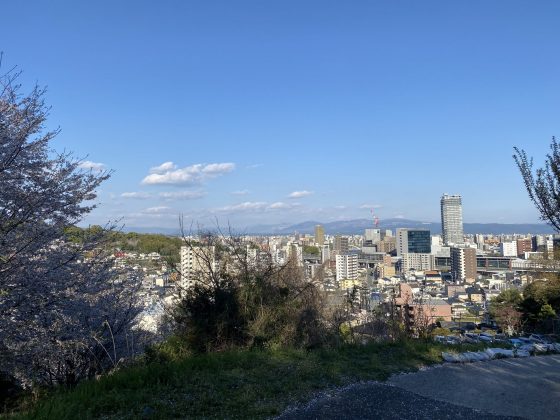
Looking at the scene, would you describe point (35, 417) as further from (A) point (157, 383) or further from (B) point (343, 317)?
(B) point (343, 317)

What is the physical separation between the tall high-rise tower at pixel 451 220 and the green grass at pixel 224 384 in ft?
250

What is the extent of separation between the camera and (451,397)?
210 inches

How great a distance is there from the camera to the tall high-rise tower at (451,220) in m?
79.6

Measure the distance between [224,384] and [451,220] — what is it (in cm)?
8456

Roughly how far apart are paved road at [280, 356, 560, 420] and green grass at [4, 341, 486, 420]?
1.19 ft

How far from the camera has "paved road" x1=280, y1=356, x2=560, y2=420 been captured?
460 cm

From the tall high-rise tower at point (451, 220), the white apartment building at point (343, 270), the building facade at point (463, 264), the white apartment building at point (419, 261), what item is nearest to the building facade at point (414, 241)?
the white apartment building at point (419, 261)

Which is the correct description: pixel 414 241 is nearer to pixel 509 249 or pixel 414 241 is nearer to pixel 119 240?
pixel 509 249

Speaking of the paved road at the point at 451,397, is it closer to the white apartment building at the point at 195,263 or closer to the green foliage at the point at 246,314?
the green foliage at the point at 246,314

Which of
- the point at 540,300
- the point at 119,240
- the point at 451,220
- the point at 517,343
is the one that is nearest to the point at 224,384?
the point at 517,343

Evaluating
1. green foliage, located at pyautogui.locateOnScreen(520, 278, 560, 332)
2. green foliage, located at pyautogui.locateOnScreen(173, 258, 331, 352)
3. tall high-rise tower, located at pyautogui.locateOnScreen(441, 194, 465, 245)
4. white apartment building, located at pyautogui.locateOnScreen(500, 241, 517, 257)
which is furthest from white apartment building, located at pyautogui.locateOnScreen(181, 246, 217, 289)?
tall high-rise tower, located at pyautogui.locateOnScreen(441, 194, 465, 245)

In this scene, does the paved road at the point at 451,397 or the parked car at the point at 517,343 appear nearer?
the paved road at the point at 451,397

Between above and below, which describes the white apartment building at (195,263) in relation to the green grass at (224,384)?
→ above

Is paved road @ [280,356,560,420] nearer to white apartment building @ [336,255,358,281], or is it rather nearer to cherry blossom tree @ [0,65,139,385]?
cherry blossom tree @ [0,65,139,385]
